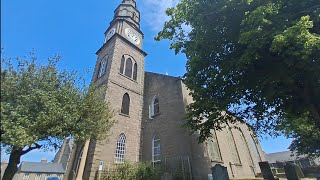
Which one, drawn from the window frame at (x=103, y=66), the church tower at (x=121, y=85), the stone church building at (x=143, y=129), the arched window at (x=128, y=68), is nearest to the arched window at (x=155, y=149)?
the stone church building at (x=143, y=129)

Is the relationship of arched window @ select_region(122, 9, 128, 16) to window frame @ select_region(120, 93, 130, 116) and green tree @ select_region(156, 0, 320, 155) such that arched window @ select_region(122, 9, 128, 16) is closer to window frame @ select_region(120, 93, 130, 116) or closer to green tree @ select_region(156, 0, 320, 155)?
window frame @ select_region(120, 93, 130, 116)

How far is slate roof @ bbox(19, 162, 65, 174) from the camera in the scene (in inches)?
1981

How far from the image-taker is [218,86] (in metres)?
13.5

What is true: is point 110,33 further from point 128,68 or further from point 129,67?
point 128,68

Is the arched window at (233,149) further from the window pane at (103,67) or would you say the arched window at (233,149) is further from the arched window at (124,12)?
the arched window at (124,12)

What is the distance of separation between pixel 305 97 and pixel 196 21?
320 inches

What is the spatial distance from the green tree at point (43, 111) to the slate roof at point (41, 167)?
150ft

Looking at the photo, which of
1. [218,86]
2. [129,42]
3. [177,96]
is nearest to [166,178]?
[218,86]

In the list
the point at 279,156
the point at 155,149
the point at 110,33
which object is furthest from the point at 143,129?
the point at 279,156

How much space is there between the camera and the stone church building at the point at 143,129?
61.1ft

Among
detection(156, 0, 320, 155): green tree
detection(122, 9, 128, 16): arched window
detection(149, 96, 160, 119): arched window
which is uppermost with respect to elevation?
detection(122, 9, 128, 16): arched window

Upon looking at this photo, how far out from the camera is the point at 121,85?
79.0 ft

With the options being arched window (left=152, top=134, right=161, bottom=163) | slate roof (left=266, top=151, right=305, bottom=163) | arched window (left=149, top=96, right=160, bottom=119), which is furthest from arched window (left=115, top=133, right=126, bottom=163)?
slate roof (left=266, top=151, right=305, bottom=163)

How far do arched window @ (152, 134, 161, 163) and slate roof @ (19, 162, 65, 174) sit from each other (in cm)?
4107
